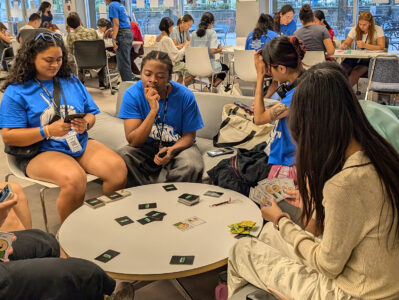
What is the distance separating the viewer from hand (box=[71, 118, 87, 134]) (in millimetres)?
2586

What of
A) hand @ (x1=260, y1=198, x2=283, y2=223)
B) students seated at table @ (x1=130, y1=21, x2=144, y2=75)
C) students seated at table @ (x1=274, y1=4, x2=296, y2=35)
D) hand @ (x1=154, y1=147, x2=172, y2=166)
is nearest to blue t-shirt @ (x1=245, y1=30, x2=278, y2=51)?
students seated at table @ (x1=274, y1=4, x2=296, y2=35)

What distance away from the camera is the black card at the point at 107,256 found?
1.77 meters

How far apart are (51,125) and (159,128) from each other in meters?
0.69

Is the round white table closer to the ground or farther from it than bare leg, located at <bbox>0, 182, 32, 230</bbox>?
farther from it

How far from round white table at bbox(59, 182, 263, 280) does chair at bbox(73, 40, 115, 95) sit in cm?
513

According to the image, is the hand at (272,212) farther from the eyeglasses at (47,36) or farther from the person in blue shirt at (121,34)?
the person in blue shirt at (121,34)

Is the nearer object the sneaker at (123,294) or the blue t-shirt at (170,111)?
the sneaker at (123,294)

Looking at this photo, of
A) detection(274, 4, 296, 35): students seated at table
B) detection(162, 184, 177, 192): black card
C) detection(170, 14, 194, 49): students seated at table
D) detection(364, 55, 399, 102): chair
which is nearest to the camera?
detection(162, 184, 177, 192): black card

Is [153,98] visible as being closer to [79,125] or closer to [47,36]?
[79,125]

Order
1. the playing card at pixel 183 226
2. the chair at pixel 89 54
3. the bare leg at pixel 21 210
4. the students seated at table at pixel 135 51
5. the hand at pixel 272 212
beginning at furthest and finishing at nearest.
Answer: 1. the students seated at table at pixel 135 51
2. the chair at pixel 89 54
3. the bare leg at pixel 21 210
4. the playing card at pixel 183 226
5. the hand at pixel 272 212

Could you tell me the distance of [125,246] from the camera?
1865mm

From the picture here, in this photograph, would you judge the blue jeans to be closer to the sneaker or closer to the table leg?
the table leg

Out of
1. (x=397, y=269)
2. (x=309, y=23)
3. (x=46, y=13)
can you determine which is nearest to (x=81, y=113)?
(x=397, y=269)

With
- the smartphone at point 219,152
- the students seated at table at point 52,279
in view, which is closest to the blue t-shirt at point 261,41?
the smartphone at point 219,152
